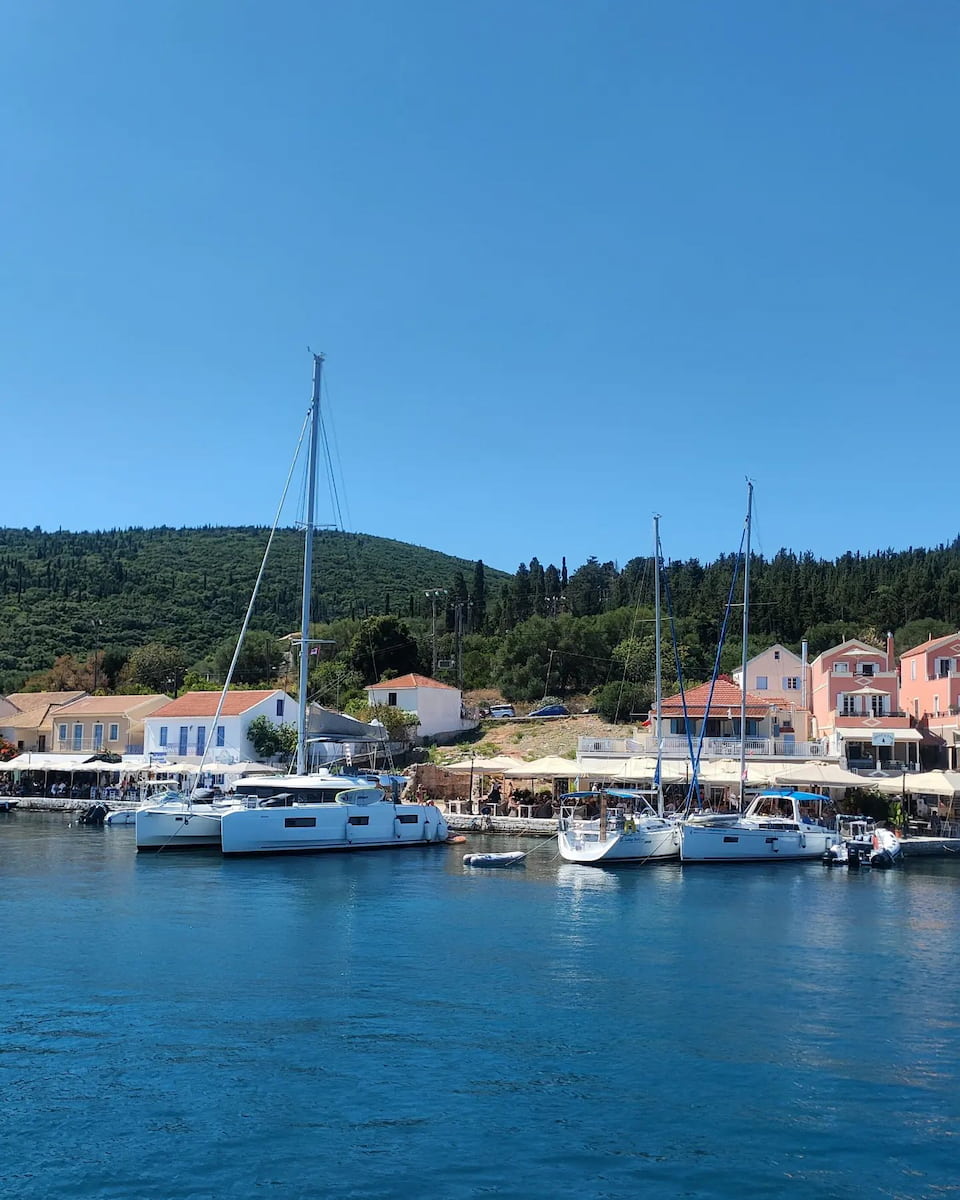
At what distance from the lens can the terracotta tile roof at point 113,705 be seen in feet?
257

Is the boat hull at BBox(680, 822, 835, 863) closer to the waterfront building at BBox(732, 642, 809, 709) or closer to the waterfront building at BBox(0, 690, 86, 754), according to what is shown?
the waterfront building at BBox(732, 642, 809, 709)

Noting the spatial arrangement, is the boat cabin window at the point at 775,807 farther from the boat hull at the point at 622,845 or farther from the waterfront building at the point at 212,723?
the waterfront building at the point at 212,723

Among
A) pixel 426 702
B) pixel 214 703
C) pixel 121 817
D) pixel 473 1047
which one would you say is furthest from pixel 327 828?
pixel 426 702

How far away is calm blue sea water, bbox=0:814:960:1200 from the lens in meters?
14.6

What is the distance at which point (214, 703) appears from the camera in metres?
71.1

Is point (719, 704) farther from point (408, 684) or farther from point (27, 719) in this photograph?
point (27, 719)

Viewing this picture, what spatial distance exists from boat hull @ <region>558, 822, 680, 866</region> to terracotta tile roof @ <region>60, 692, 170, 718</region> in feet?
146

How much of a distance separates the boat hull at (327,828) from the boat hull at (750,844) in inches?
484

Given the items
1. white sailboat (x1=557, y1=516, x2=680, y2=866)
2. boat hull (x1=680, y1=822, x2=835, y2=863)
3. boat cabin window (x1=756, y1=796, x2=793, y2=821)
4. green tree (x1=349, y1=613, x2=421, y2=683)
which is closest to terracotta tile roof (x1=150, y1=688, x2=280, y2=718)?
green tree (x1=349, y1=613, x2=421, y2=683)

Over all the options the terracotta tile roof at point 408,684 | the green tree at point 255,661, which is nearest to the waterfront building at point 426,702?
the terracotta tile roof at point 408,684

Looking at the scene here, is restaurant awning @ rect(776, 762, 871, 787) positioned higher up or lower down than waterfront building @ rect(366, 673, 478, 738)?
lower down

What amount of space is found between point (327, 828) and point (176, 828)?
21.9 ft

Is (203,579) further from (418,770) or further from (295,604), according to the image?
(418,770)

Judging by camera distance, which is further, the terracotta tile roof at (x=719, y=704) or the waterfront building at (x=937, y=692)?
the terracotta tile roof at (x=719, y=704)
